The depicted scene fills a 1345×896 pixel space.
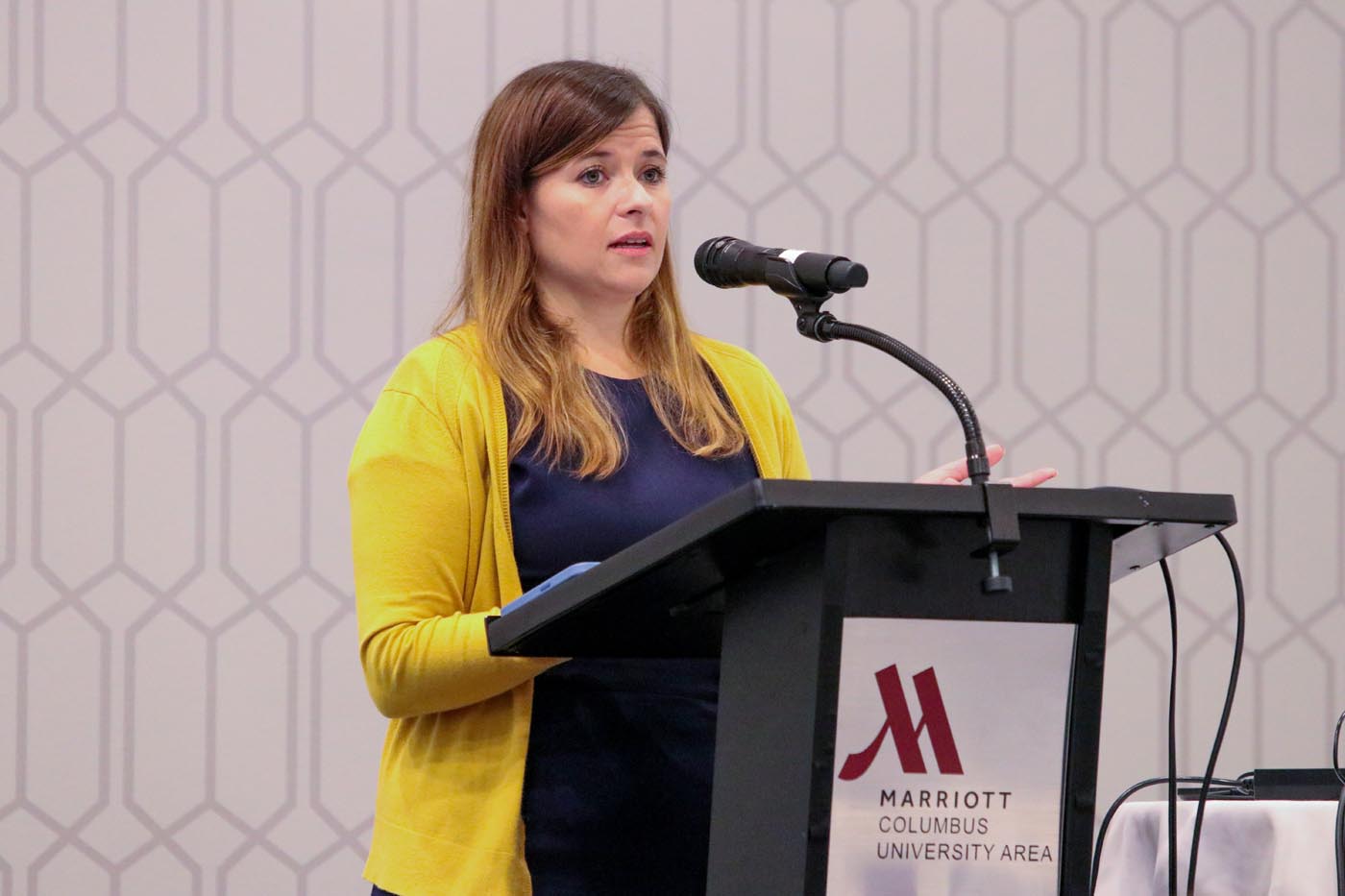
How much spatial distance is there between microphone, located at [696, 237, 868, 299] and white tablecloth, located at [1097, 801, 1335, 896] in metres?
0.68

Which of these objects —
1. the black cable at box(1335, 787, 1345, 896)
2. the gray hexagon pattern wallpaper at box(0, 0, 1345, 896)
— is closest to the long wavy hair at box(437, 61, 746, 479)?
A: the black cable at box(1335, 787, 1345, 896)

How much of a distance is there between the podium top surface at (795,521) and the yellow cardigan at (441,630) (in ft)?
0.84

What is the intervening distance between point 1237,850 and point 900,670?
2.45 feet

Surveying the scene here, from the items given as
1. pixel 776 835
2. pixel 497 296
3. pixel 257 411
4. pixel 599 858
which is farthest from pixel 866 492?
pixel 257 411

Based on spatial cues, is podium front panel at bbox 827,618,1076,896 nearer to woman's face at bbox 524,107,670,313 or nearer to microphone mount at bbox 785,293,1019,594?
microphone mount at bbox 785,293,1019,594

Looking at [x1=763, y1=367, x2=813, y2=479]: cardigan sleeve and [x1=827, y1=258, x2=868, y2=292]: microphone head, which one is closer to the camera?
[x1=827, y1=258, x2=868, y2=292]: microphone head

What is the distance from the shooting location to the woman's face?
5.03 ft

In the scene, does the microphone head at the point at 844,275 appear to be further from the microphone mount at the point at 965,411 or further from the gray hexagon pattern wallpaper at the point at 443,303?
the gray hexagon pattern wallpaper at the point at 443,303

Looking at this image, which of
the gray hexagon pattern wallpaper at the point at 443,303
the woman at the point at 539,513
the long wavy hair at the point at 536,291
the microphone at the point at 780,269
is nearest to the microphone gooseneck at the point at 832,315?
the microphone at the point at 780,269

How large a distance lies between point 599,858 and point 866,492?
22.7 inches

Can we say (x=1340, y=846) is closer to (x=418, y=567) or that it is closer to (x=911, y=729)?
(x=911, y=729)

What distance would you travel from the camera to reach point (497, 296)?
5.09 ft

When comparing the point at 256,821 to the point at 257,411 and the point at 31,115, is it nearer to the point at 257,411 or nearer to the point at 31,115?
the point at 257,411

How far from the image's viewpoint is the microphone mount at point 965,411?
87 centimetres
